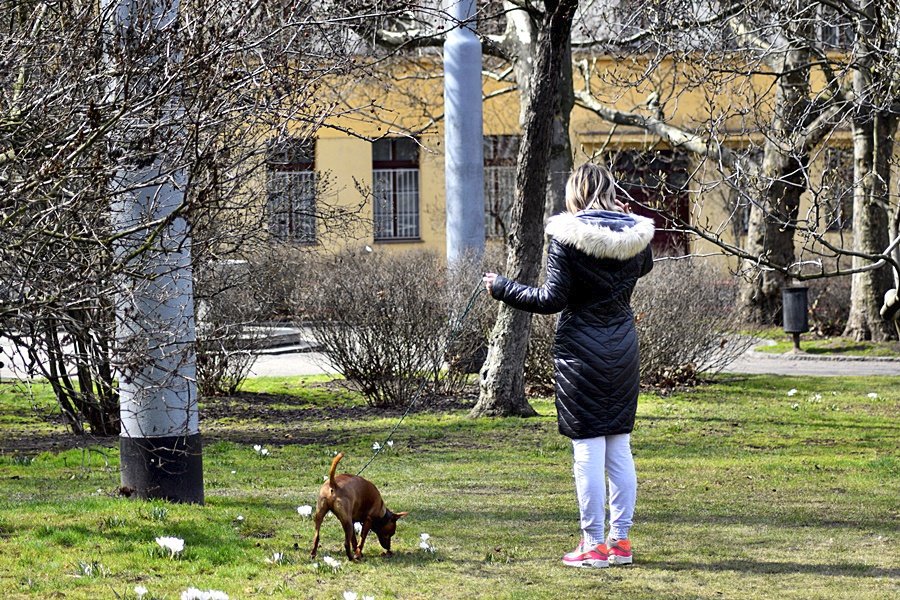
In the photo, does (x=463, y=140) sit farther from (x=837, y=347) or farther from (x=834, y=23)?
(x=837, y=347)

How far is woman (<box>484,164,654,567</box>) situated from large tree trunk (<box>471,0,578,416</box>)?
5.32m

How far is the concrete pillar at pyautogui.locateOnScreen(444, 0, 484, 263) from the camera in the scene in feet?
53.1

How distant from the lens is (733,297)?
15867mm

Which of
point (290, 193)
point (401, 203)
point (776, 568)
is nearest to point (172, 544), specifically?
point (776, 568)

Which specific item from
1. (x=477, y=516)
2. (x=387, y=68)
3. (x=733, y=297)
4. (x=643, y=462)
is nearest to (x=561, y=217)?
(x=477, y=516)

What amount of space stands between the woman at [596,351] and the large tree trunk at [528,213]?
532 centimetres

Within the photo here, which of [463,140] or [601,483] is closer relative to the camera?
[601,483]

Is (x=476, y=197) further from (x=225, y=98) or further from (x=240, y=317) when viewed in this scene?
(x=225, y=98)

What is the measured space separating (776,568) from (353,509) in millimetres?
1930

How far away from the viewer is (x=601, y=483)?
5.87 meters

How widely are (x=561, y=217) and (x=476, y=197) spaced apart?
10.6 metres

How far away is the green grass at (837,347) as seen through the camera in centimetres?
1928

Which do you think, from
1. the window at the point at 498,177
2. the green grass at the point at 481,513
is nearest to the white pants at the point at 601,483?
the green grass at the point at 481,513

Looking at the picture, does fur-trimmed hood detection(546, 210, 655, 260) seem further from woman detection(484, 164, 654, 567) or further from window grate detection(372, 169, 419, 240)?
window grate detection(372, 169, 419, 240)
